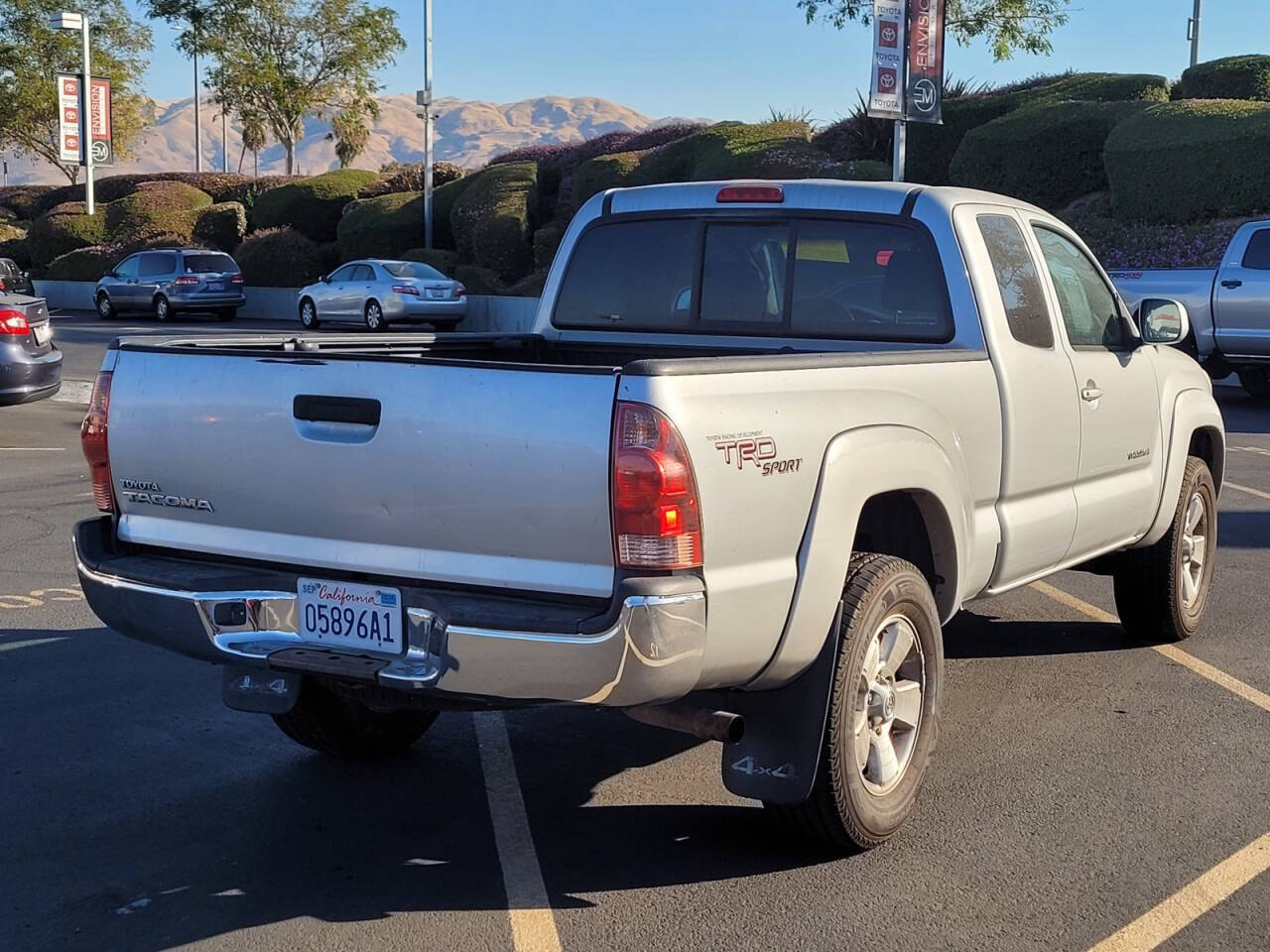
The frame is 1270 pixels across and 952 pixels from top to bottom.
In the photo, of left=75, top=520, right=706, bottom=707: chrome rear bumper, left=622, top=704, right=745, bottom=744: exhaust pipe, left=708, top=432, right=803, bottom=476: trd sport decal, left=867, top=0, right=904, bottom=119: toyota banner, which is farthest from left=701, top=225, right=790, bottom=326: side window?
left=867, top=0, right=904, bottom=119: toyota banner

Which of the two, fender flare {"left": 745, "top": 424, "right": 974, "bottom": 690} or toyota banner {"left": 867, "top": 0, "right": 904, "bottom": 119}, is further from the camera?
toyota banner {"left": 867, "top": 0, "right": 904, "bottom": 119}

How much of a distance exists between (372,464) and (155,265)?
32931 millimetres

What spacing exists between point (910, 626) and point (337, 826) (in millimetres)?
→ 1877

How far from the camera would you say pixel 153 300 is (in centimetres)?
3472

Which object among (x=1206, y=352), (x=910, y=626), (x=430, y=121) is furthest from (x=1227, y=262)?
(x=430, y=121)

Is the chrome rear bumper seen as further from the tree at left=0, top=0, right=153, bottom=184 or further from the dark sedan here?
the tree at left=0, top=0, right=153, bottom=184

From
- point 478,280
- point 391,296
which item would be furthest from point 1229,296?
point 478,280

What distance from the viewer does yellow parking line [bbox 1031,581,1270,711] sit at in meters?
6.00

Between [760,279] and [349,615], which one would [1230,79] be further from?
[349,615]

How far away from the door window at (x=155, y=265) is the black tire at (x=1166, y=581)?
30.8 m

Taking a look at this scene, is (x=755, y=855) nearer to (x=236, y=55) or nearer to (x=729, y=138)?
(x=729, y=138)

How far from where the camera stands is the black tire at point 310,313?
31.0 metres

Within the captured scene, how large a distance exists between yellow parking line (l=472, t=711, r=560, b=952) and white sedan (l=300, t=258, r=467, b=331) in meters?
23.7

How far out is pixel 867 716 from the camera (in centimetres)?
440
